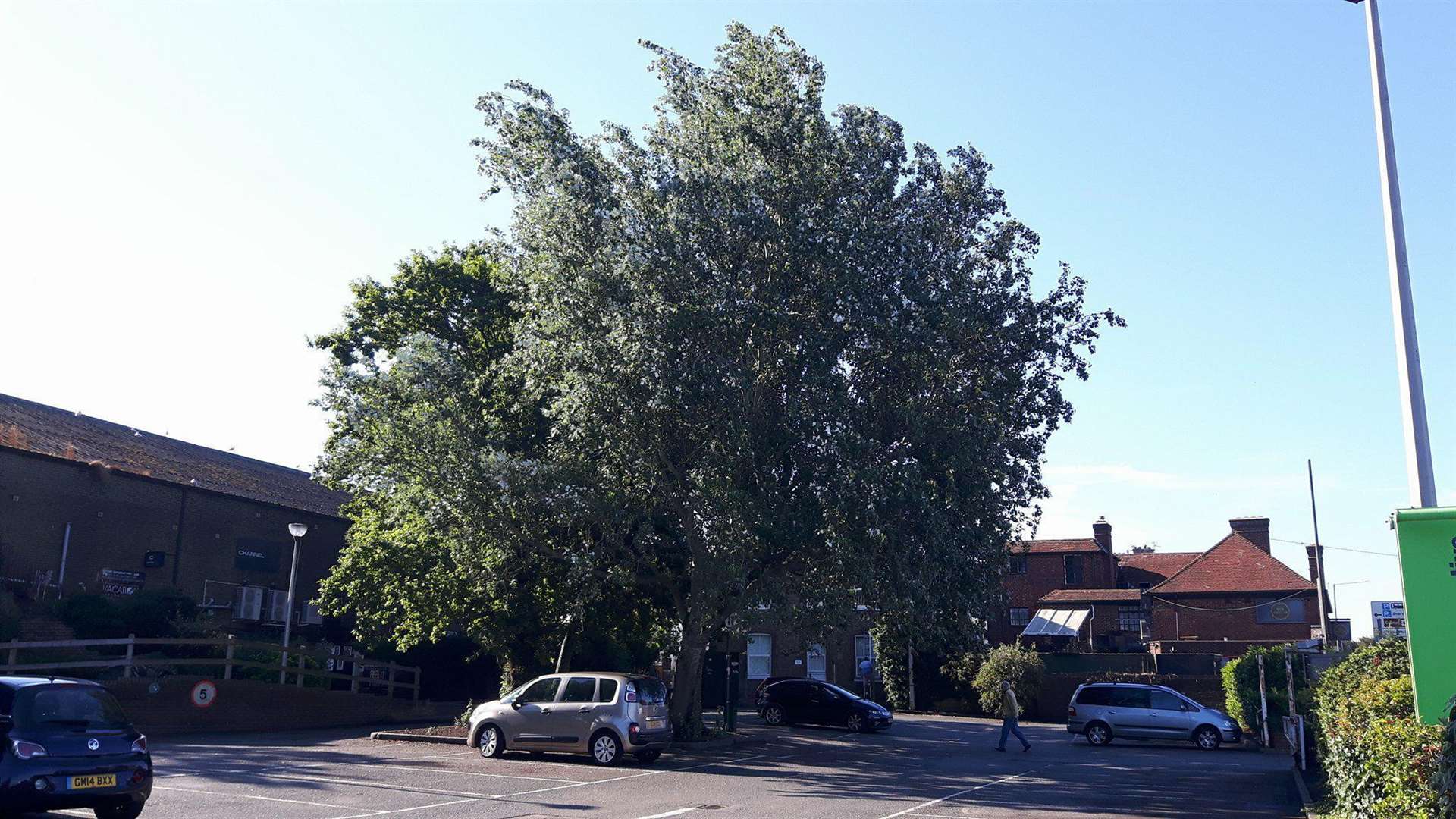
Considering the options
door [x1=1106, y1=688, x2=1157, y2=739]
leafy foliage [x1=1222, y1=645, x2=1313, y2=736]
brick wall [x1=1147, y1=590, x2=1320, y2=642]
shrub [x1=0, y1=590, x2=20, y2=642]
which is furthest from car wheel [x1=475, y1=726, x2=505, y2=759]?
brick wall [x1=1147, y1=590, x2=1320, y2=642]

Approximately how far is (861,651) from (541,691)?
30931 mm

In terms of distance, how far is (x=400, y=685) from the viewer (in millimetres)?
32719

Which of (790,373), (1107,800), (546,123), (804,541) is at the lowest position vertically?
(1107,800)

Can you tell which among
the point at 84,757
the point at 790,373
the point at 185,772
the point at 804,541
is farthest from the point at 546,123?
the point at 84,757

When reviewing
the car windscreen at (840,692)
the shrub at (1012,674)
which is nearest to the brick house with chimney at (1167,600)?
the shrub at (1012,674)

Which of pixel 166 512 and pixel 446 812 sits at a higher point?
pixel 166 512

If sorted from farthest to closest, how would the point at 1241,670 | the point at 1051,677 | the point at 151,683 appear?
the point at 1051,677 → the point at 1241,670 → the point at 151,683

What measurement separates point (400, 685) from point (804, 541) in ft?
55.6

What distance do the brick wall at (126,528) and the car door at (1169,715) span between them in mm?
28393

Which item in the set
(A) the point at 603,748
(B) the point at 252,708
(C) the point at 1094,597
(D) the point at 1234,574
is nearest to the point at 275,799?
(A) the point at 603,748

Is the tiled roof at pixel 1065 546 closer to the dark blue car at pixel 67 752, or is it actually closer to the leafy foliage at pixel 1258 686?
the leafy foliage at pixel 1258 686

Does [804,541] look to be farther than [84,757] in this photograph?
Yes

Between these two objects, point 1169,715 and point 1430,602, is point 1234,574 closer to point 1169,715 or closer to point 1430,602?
point 1169,715

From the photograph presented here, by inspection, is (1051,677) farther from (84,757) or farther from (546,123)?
(84,757)
